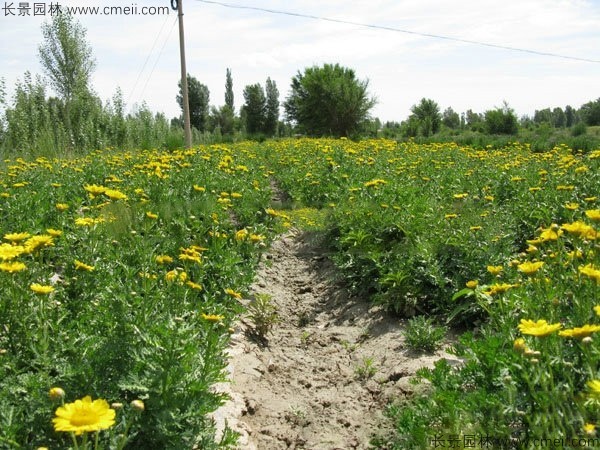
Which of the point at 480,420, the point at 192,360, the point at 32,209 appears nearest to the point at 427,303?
the point at 480,420

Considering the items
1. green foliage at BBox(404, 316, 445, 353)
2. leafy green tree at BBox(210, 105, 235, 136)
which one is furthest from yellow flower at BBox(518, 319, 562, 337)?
leafy green tree at BBox(210, 105, 235, 136)

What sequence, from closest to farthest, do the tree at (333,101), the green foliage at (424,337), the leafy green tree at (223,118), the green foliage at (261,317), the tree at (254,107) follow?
the green foliage at (424,337) < the green foliage at (261,317) < the tree at (333,101) < the tree at (254,107) < the leafy green tree at (223,118)

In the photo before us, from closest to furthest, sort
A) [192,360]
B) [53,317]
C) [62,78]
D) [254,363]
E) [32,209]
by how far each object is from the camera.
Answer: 1. [192,360]
2. [53,317]
3. [254,363]
4. [32,209]
5. [62,78]

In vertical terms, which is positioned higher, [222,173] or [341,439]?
[222,173]

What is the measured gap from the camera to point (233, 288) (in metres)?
4.43

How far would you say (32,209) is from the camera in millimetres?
5469

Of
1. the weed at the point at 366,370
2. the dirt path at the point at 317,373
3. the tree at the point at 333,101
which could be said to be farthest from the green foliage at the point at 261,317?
the tree at the point at 333,101

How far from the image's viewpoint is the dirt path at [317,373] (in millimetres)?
3172

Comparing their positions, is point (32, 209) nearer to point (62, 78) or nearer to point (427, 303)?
point (427, 303)

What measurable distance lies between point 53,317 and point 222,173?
5.09 metres

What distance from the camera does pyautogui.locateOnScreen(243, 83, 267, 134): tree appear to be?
2015 inches

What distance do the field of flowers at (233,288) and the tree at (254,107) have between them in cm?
4394

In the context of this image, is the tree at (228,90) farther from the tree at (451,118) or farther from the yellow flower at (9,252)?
the yellow flower at (9,252)

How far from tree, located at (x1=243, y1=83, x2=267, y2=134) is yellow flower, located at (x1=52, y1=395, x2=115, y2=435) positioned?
50.1 metres
